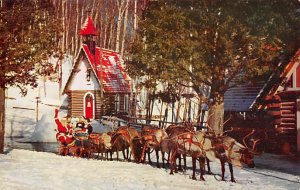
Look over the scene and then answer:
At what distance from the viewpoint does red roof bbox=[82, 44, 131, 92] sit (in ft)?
57.7

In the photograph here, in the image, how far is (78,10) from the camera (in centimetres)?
1867

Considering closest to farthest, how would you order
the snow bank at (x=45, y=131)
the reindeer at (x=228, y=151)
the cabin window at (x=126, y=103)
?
the reindeer at (x=228, y=151) → the cabin window at (x=126, y=103) → the snow bank at (x=45, y=131)

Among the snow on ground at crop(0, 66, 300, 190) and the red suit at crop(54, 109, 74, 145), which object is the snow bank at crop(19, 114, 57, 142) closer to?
the snow on ground at crop(0, 66, 300, 190)

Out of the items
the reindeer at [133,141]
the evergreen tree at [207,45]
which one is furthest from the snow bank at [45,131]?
the reindeer at [133,141]

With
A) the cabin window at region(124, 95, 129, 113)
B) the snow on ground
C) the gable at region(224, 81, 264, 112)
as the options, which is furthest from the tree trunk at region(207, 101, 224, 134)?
the cabin window at region(124, 95, 129, 113)

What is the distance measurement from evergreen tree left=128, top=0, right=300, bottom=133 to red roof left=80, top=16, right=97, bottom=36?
203cm

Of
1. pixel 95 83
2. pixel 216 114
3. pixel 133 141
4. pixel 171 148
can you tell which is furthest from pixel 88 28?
pixel 171 148

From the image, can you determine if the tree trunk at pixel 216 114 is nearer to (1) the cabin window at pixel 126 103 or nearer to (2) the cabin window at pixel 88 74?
(1) the cabin window at pixel 126 103

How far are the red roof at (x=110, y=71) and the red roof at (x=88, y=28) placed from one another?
2.11ft

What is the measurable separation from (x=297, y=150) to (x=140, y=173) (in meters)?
7.03

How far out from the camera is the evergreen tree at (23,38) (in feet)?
46.2

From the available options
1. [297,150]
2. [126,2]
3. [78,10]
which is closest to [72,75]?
[78,10]

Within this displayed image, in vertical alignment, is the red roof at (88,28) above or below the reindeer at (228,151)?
above

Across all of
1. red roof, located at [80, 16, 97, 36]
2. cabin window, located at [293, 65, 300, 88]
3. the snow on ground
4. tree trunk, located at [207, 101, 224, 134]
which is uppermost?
red roof, located at [80, 16, 97, 36]
